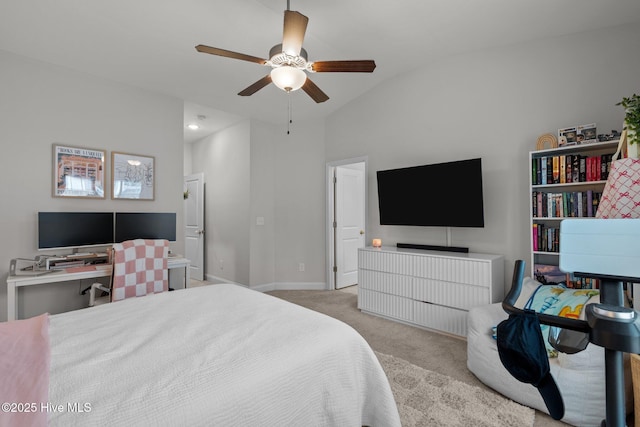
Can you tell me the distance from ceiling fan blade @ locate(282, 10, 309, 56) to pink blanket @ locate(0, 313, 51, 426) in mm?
1977

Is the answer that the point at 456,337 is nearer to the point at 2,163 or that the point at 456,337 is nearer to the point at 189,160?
the point at 2,163

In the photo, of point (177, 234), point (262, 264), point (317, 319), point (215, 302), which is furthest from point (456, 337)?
point (177, 234)

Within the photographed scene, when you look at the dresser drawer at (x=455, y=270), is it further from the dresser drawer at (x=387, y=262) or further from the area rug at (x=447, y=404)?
the area rug at (x=447, y=404)

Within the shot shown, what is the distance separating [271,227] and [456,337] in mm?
3008

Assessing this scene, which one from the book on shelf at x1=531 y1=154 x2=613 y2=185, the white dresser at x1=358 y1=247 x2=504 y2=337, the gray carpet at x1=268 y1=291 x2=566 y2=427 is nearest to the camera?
the gray carpet at x1=268 y1=291 x2=566 y2=427

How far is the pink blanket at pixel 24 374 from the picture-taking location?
760 millimetres

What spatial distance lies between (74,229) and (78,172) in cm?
59

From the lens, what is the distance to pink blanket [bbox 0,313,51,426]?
2.49 ft

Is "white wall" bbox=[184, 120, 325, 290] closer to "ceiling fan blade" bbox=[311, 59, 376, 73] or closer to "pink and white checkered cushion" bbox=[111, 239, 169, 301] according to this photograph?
"pink and white checkered cushion" bbox=[111, 239, 169, 301]

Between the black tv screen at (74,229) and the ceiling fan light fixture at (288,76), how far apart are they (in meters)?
2.36

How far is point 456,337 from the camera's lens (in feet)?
9.58

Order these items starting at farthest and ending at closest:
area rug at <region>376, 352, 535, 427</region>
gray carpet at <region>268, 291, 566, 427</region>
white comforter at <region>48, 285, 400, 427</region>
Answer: gray carpet at <region>268, 291, 566, 427</region>
area rug at <region>376, 352, 535, 427</region>
white comforter at <region>48, 285, 400, 427</region>

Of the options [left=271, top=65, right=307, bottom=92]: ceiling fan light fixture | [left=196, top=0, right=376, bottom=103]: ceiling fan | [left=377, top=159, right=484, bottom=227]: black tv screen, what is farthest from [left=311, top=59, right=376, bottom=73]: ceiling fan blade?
[left=377, top=159, right=484, bottom=227]: black tv screen

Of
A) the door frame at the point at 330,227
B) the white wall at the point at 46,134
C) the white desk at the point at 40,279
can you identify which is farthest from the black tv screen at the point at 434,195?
the white desk at the point at 40,279
